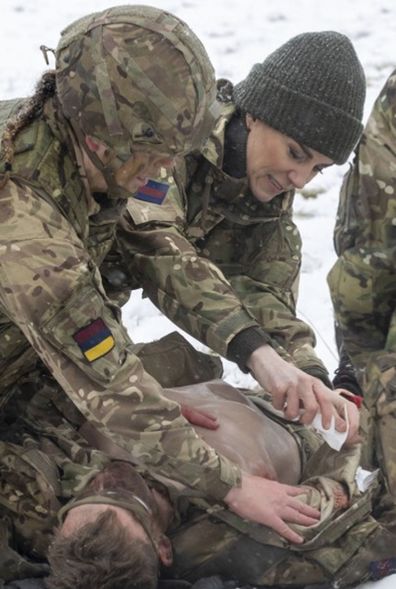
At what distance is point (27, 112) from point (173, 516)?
134cm

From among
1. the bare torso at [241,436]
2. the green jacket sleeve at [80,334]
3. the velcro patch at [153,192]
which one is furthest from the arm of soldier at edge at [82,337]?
the velcro patch at [153,192]

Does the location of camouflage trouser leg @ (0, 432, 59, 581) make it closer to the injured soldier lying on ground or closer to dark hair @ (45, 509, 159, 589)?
the injured soldier lying on ground

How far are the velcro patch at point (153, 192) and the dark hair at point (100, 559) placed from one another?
44.4 inches

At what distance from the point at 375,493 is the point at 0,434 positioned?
1.28m

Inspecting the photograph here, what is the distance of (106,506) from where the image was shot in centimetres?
337

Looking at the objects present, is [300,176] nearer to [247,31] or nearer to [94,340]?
[94,340]

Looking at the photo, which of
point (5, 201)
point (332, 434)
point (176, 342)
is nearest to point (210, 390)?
point (176, 342)

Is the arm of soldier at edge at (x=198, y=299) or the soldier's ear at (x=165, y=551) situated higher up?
the arm of soldier at edge at (x=198, y=299)

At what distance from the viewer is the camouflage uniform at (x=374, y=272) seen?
4.08 m

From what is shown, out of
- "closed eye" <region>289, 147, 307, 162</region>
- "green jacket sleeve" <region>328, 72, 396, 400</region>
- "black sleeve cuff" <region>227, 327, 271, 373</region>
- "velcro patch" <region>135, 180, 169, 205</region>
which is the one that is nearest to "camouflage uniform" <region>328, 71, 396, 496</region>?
"green jacket sleeve" <region>328, 72, 396, 400</region>

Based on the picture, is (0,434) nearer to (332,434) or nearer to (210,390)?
(210,390)

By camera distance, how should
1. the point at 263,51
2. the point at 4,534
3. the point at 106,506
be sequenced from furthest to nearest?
the point at 263,51
the point at 4,534
the point at 106,506

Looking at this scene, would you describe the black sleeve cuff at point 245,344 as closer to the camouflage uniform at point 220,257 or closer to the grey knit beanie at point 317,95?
the camouflage uniform at point 220,257

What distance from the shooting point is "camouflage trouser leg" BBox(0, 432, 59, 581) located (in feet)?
11.8
